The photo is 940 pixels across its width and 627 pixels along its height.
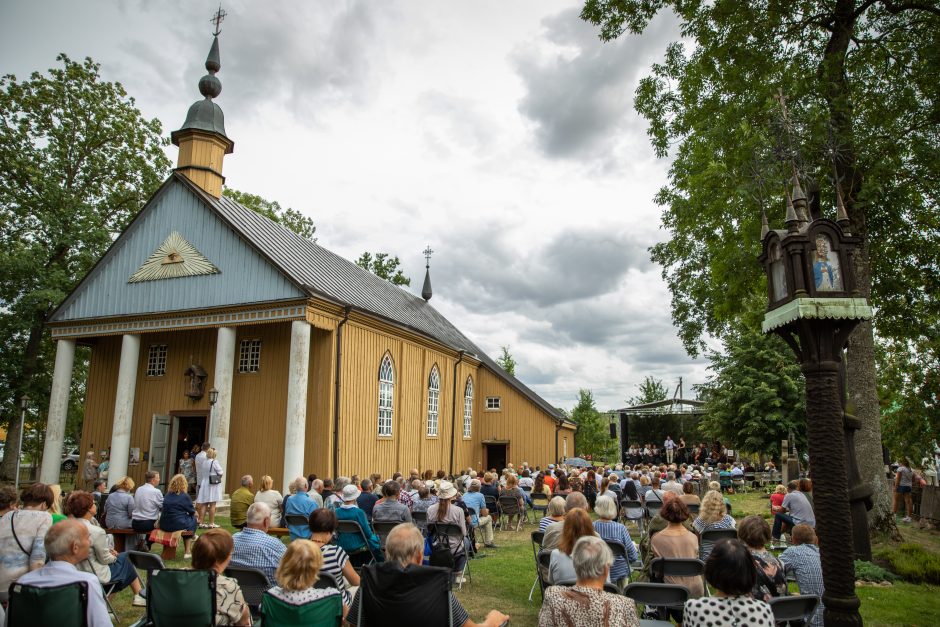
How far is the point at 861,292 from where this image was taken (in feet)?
34.1

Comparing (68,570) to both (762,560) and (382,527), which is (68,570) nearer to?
(382,527)

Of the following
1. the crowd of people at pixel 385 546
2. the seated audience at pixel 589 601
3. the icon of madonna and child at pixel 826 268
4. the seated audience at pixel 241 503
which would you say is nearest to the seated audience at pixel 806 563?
the crowd of people at pixel 385 546

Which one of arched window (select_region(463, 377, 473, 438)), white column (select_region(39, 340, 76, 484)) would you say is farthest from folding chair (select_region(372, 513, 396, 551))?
arched window (select_region(463, 377, 473, 438))

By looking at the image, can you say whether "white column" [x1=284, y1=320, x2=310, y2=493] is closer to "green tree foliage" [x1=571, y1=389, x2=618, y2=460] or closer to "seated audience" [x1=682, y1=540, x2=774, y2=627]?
"seated audience" [x1=682, y1=540, x2=774, y2=627]

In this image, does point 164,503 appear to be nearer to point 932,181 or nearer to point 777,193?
point 777,193

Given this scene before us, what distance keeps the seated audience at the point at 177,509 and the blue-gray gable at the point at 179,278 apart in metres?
7.64

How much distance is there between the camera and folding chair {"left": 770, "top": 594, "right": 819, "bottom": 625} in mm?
3959

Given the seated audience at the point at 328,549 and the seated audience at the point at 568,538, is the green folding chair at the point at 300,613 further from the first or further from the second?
the seated audience at the point at 568,538

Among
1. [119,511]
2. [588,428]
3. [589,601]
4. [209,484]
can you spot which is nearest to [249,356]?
[209,484]

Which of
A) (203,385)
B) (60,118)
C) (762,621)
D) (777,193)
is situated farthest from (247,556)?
(60,118)

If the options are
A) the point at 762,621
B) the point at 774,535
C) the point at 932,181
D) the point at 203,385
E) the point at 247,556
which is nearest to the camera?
the point at 762,621

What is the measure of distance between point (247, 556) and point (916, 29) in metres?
14.0

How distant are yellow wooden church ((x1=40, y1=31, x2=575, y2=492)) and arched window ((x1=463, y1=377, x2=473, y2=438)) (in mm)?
4773

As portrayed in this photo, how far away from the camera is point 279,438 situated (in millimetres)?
15984
